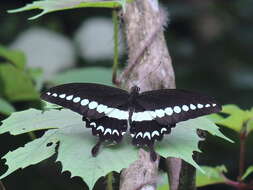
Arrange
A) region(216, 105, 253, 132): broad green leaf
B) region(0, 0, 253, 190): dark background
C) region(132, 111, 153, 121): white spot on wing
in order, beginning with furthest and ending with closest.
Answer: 1. region(0, 0, 253, 190): dark background
2. region(216, 105, 253, 132): broad green leaf
3. region(132, 111, 153, 121): white spot on wing

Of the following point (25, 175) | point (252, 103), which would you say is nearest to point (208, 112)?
point (25, 175)

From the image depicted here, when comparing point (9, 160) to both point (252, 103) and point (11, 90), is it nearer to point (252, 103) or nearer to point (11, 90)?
point (11, 90)

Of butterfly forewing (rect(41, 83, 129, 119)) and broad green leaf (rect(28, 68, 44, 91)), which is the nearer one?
butterfly forewing (rect(41, 83, 129, 119))

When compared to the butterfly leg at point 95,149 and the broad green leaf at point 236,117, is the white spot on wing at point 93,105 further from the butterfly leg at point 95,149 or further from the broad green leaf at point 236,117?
the broad green leaf at point 236,117

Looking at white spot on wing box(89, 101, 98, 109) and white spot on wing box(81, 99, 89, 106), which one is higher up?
white spot on wing box(81, 99, 89, 106)

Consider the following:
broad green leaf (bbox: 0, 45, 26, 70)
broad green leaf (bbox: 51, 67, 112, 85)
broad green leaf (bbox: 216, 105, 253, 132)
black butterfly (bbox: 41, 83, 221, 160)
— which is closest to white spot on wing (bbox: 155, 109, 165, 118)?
black butterfly (bbox: 41, 83, 221, 160)

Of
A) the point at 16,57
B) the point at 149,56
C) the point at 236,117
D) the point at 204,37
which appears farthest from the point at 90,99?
the point at 204,37

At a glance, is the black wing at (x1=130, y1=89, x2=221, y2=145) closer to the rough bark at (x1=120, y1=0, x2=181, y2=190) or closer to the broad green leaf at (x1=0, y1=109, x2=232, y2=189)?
the broad green leaf at (x1=0, y1=109, x2=232, y2=189)
